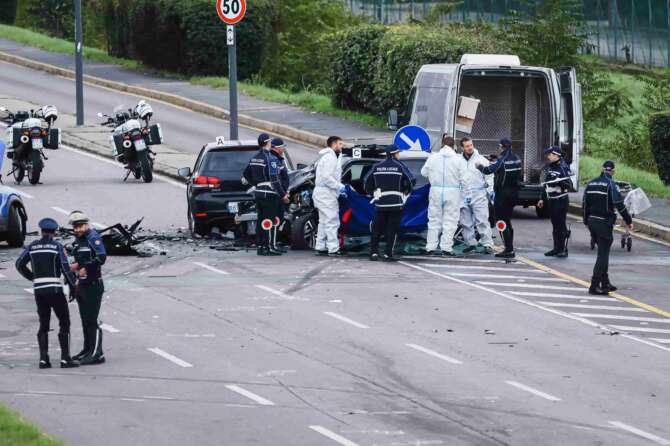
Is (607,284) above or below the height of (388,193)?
below

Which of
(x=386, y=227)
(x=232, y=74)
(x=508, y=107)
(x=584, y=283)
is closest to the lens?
(x=584, y=283)

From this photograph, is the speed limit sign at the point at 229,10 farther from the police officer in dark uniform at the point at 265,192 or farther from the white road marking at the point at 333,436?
the white road marking at the point at 333,436

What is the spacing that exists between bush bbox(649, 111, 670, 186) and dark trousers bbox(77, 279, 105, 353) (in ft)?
54.3

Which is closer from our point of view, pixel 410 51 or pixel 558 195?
pixel 558 195

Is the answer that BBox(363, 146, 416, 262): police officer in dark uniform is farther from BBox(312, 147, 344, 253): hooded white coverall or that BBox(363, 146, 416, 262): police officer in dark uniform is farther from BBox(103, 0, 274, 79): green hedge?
BBox(103, 0, 274, 79): green hedge

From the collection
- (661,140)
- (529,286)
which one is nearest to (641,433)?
(529,286)

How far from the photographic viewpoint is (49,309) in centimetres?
1501

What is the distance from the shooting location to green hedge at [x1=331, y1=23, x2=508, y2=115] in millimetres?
36594

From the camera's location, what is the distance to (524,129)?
27609 millimetres

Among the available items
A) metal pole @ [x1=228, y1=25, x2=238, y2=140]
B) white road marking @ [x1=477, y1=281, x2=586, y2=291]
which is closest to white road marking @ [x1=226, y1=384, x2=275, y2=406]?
white road marking @ [x1=477, y1=281, x2=586, y2=291]

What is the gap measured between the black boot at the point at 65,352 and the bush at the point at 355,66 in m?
25.2

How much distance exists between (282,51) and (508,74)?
2668 centimetres

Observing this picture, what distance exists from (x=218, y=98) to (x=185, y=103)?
3.49ft

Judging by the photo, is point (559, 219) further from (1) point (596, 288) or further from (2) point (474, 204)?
(1) point (596, 288)
